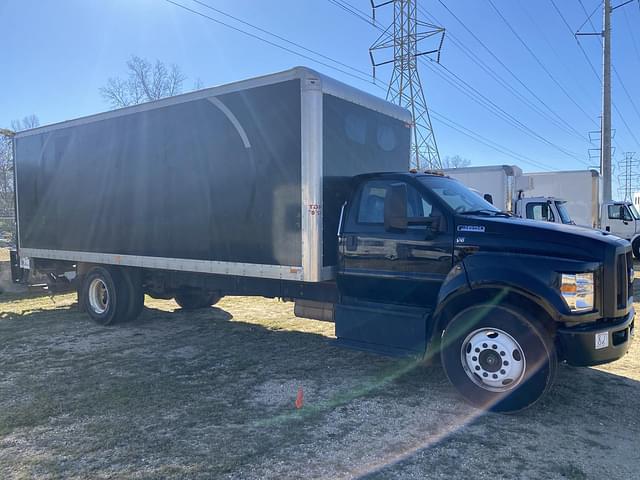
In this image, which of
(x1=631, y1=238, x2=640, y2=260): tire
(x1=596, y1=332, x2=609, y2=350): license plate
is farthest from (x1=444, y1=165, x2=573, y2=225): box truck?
(x1=596, y1=332, x2=609, y2=350): license plate

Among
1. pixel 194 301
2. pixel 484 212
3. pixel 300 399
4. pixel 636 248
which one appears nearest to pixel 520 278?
pixel 484 212

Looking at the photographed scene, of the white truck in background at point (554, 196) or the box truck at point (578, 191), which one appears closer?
the white truck in background at point (554, 196)

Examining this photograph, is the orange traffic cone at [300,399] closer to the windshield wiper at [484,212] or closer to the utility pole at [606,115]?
the windshield wiper at [484,212]

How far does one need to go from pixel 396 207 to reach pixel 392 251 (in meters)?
0.56

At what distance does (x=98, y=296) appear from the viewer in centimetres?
844

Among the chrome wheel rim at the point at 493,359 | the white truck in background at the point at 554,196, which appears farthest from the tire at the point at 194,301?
the white truck in background at the point at 554,196

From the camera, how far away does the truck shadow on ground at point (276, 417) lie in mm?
3568

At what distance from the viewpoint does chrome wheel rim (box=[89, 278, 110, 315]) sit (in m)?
8.34

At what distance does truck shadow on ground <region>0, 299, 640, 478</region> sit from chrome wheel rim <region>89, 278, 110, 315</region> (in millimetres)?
1474

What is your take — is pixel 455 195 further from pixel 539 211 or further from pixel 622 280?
pixel 539 211

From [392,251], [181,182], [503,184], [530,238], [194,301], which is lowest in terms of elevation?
[194,301]

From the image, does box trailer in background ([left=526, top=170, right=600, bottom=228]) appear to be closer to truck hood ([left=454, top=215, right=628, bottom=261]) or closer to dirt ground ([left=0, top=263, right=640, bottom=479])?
dirt ground ([left=0, top=263, right=640, bottom=479])

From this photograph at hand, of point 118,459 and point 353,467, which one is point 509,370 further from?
point 118,459

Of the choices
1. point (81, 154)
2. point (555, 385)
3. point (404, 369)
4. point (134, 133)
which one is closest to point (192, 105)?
point (134, 133)
